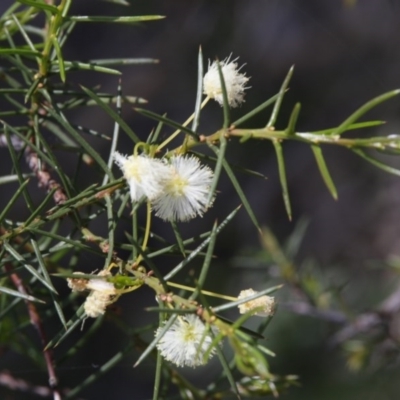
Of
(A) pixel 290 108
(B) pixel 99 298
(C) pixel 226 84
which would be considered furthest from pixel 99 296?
(A) pixel 290 108

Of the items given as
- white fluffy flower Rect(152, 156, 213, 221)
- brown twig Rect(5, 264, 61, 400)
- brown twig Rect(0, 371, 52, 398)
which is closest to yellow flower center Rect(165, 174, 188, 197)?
white fluffy flower Rect(152, 156, 213, 221)

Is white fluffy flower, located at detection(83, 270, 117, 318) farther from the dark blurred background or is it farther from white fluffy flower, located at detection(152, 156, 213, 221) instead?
the dark blurred background

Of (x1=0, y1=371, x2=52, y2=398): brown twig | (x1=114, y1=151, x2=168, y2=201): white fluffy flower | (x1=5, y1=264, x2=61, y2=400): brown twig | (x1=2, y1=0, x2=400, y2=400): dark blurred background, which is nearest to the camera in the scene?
(x1=114, y1=151, x2=168, y2=201): white fluffy flower

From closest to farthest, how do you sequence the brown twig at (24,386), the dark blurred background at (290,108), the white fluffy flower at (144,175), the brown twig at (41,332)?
1. the white fluffy flower at (144,175)
2. the brown twig at (41,332)
3. the brown twig at (24,386)
4. the dark blurred background at (290,108)

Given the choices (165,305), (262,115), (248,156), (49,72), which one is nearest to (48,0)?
(49,72)

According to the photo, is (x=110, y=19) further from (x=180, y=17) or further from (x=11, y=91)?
(x=180, y=17)

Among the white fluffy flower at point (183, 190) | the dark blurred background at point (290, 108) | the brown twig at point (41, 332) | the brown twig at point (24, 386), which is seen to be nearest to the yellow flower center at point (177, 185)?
the white fluffy flower at point (183, 190)

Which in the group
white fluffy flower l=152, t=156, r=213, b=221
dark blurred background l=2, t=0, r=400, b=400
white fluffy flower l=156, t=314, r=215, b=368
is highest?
white fluffy flower l=152, t=156, r=213, b=221

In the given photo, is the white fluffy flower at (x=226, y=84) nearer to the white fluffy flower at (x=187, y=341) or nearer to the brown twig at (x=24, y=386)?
the white fluffy flower at (x=187, y=341)

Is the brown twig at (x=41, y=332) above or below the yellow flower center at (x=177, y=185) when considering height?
below
